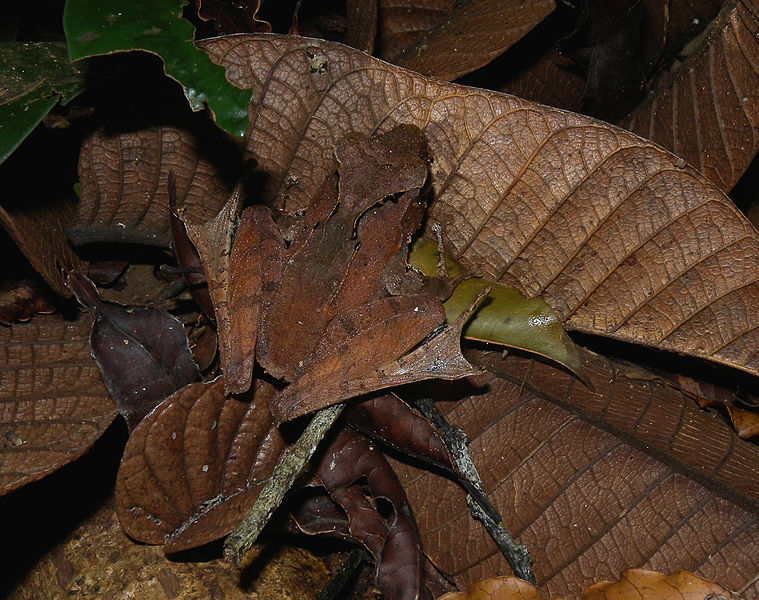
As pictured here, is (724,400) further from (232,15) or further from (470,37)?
(232,15)

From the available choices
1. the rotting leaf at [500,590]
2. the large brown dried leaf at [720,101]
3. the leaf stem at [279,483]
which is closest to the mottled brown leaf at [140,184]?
the leaf stem at [279,483]

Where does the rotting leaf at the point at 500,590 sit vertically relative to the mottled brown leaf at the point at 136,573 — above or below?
above

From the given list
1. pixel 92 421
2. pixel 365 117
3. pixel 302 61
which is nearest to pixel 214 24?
pixel 302 61

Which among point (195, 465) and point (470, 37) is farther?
point (470, 37)

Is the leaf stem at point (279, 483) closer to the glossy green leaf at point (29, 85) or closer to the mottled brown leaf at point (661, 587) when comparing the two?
the mottled brown leaf at point (661, 587)

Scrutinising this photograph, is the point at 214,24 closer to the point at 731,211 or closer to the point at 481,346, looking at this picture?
the point at 481,346

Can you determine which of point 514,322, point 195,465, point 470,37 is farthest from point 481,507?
point 470,37

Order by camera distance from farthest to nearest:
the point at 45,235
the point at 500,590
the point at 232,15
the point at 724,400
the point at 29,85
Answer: the point at 232,15 → the point at 724,400 → the point at 45,235 → the point at 29,85 → the point at 500,590

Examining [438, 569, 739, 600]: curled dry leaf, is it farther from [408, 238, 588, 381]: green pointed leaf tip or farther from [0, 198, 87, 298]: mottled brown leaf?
[0, 198, 87, 298]: mottled brown leaf
